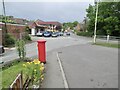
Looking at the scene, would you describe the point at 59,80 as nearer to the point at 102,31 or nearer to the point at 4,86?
the point at 4,86

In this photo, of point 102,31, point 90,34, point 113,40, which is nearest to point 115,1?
point 102,31

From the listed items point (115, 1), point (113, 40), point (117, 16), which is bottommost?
point (113, 40)

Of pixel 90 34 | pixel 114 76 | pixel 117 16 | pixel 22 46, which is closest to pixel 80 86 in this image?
pixel 114 76

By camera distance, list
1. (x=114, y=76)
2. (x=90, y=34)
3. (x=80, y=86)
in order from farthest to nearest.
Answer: (x=90, y=34) < (x=114, y=76) < (x=80, y=86)

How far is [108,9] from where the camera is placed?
53969 millimetres

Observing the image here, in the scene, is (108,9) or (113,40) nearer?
(113,40)

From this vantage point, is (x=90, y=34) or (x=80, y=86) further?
(x=90, y=34)

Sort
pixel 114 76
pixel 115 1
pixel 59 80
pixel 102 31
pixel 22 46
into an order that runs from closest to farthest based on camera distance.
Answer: pixel 59 80 < pixel 114 76 < pixel 22 46 < pixel 115 1 < pixel 102 31

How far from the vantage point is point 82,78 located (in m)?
8.74

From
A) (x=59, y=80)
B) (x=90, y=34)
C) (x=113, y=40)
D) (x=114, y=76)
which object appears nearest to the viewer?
(x=59, y=80)

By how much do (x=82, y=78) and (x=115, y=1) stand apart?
1873 inches

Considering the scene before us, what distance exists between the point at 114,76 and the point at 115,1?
46.8m

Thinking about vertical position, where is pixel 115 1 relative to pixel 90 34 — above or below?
above

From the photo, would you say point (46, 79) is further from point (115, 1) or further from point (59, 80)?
point (115, 1)
